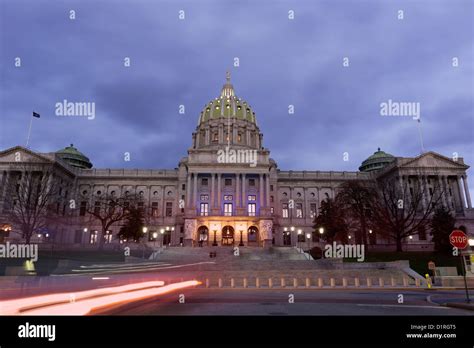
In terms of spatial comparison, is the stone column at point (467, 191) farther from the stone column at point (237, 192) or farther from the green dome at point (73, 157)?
the green dome at point (73, 157)

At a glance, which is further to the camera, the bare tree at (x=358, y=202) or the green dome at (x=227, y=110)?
the green dome at (x=227, y=110)

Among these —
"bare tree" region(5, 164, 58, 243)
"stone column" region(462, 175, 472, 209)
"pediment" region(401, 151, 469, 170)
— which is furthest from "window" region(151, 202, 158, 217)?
"stone column" region(462, 175, 472, 209)

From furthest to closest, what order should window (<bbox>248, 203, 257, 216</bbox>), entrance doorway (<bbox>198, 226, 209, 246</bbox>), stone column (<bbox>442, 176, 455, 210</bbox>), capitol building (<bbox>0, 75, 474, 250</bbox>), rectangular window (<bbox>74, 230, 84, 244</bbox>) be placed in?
rectangular window (<bbox>74, 230, 84, 244</bbox>) → window (<bbox>248, 203, 257, 216</bbox>) → stone column (<bbox>442, 176, 455, 210</bbox>) → entrance doorway (<bbox>198, 226, 209, 246</bbox>) → capitol building (<bbox>0, 75, 474, 250</bbox>)

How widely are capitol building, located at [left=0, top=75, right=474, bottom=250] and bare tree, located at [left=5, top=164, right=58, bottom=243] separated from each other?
0.94 m

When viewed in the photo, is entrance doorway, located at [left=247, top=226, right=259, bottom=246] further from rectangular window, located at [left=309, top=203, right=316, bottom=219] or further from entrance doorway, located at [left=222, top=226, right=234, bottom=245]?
rectangular window, located at [left=309, top=203, right=316, bottom=219]

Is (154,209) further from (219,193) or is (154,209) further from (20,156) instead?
(20,156)

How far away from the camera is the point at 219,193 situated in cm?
6825

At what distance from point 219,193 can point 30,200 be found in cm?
3370

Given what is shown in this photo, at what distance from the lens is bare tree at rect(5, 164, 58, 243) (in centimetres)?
4416

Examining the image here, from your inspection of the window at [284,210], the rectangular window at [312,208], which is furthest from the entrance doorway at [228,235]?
the rectangular window at [312,208]

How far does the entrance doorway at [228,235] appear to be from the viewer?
6538cm

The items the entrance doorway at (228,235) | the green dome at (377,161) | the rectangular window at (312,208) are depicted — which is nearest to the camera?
the entrance doorway at (228,235)

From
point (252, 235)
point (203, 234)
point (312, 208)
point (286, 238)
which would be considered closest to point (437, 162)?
point (312, 208)
